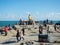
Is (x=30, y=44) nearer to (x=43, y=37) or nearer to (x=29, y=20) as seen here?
(x=43, y=37)

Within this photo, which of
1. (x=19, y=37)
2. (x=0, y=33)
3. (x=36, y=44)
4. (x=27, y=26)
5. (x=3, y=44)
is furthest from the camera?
(x=27, y=26)

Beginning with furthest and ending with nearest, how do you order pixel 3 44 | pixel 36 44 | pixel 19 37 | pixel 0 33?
pixel 0 33 < pixel 19 37 < pixel 3 44 < pixel 36 44

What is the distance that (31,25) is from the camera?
5081 centimetres

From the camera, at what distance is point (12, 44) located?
82.2ft

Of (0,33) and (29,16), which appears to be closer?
(0,33)

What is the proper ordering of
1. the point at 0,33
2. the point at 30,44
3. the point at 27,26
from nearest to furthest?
the point at 30,44 → the point at 0,33 → the point at 27,26

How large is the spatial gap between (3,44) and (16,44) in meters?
1.79

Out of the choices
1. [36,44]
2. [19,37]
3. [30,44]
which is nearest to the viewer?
[30,44]

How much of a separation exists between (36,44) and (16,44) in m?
2.57

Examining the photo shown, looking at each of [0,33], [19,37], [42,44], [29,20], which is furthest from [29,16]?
[42,44]

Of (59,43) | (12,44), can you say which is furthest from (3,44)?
(59,43)

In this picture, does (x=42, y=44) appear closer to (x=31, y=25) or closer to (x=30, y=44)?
(x=30, y=44)

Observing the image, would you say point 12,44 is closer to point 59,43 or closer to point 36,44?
point 36,44

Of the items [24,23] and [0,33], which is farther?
[24,23]
